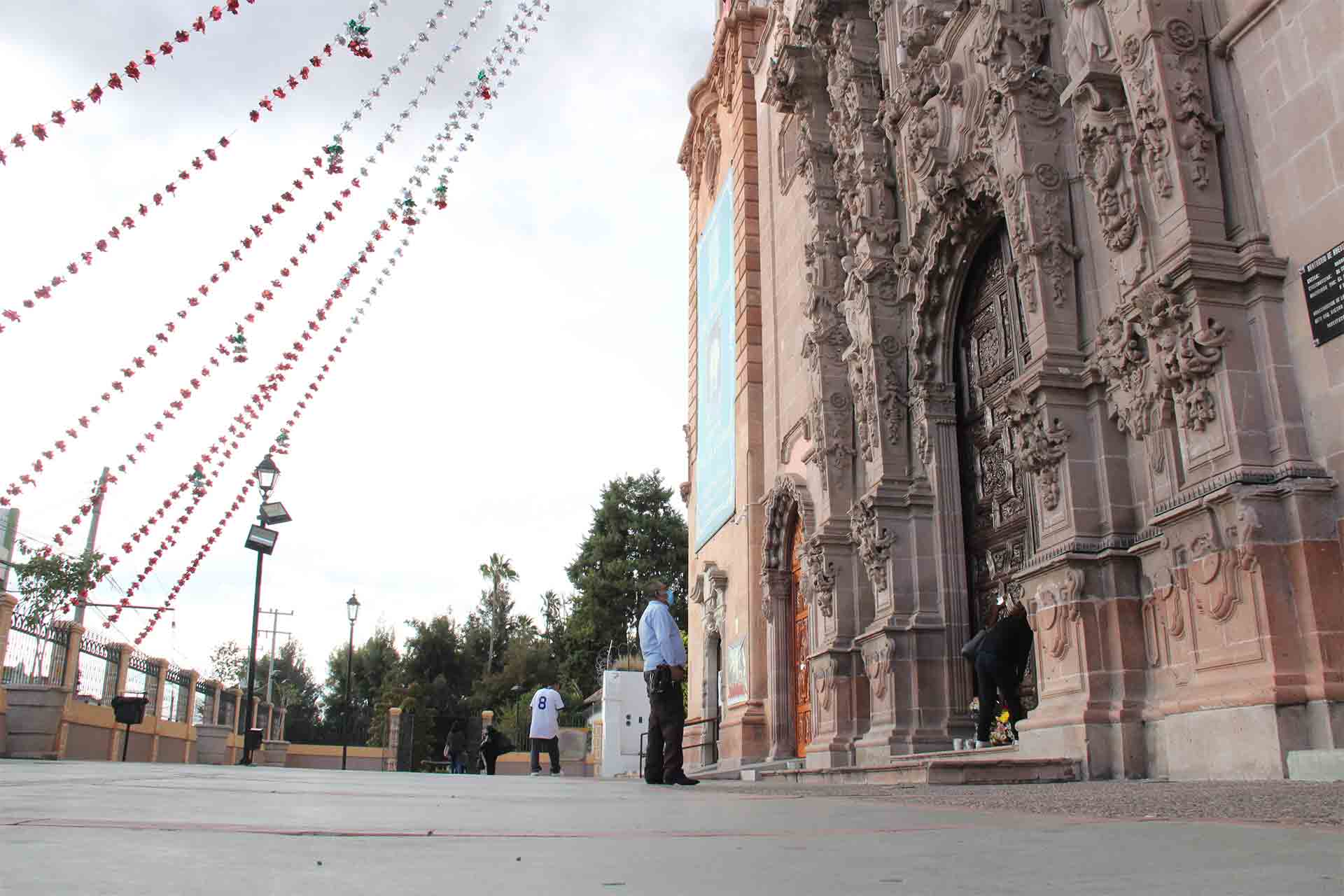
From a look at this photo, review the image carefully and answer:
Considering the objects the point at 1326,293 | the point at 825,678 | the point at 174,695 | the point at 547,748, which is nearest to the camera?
the point at 1326,293

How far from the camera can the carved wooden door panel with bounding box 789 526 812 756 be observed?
51.2 ft

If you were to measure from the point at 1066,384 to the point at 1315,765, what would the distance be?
390cm

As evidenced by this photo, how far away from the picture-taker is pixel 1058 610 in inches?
317

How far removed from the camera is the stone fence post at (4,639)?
57.2ft

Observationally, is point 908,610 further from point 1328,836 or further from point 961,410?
point 1328,836

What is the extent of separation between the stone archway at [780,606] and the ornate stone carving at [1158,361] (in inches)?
314

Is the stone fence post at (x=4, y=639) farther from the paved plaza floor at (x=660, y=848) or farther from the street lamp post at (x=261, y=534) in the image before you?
the paved plaza floor at (x=660, y=848)

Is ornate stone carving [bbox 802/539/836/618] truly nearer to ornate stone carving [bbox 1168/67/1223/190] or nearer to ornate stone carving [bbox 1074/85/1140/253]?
ornate stone carving [bbox 1074/85/1140/253]

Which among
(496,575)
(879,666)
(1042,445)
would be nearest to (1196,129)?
(1042,445)

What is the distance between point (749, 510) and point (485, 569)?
49.3m

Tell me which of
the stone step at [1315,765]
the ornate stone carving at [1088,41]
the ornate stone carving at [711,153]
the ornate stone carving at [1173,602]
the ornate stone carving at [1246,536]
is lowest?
the stone step at [1315,765]

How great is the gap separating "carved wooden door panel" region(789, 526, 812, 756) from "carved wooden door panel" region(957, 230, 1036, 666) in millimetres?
3674

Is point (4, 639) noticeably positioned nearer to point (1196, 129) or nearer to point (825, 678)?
point (825, 678)

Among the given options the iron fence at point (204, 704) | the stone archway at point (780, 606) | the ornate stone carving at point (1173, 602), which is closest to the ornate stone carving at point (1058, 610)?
the ornate stone carving at point (1173, 602)
